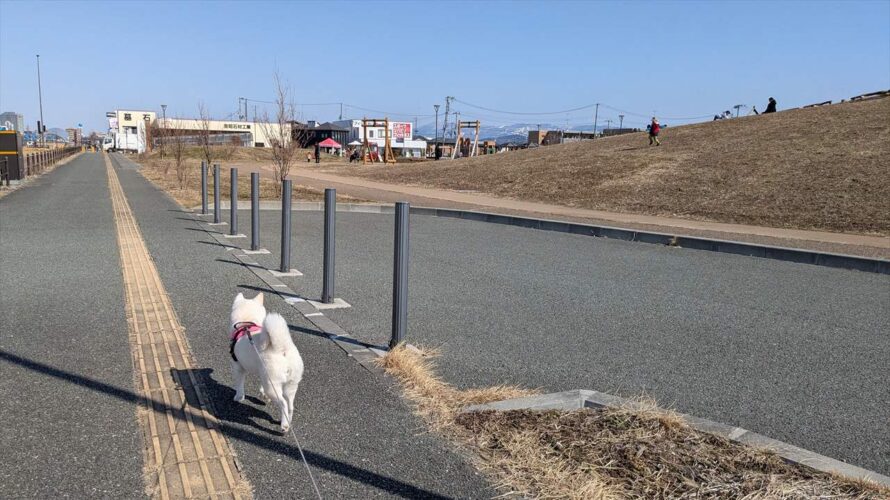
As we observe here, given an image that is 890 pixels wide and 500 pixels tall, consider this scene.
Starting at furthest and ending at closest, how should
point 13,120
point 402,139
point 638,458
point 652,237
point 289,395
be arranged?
point 402,139 < point 13,120 < point 652,237 < point 289,395 < point 638,458

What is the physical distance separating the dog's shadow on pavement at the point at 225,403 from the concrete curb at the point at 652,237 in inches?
355

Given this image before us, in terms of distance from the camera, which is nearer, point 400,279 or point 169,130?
point 400,279

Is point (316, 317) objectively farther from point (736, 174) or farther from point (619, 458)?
point (736, 174)

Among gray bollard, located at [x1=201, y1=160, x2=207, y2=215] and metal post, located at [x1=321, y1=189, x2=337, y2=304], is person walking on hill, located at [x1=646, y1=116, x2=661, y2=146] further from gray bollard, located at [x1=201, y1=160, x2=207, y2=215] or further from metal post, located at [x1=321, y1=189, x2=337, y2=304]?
metal post, located at [x1=321, y1=189, x2=337, y2=304]

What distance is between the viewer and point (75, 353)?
439 centimetres

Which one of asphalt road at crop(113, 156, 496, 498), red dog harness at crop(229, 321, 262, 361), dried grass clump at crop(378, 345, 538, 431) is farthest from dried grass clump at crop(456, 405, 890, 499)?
red dog harness at crop(229, 321, 262, 361)

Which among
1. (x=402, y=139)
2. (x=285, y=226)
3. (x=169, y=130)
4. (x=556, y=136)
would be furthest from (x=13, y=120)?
(x=556, y=136)

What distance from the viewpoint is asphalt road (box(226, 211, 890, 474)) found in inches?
154

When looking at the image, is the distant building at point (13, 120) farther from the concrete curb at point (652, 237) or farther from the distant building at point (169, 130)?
the concrete curb at point (652, 237)

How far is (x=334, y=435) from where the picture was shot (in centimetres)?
320

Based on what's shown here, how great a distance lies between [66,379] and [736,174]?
67.6ft

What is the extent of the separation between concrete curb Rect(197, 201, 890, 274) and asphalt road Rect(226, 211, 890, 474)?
1.27 feet

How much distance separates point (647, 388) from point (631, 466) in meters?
1.35

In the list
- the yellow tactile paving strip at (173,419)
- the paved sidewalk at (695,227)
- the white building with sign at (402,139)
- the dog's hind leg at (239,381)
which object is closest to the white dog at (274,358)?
the dog's hind leg at (239,381)
